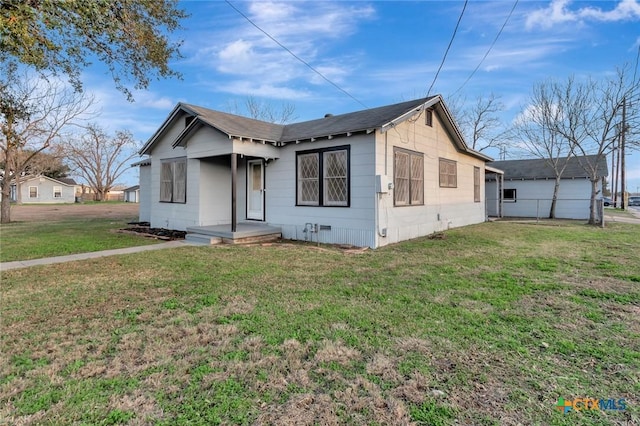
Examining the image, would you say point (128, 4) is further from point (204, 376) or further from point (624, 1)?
point (624, 1)

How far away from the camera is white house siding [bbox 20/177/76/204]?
148ft

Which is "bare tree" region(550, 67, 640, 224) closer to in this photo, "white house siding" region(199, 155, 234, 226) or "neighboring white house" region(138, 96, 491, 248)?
"neighboring white house" region(138, 96, 491, 248)

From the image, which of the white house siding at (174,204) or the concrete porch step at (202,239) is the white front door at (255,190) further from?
the concrete porch step at (202,239)

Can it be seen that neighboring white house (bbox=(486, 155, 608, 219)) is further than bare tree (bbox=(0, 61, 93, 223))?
Yes

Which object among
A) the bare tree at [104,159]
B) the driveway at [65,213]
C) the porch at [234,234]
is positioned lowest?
the porch at [234,234]

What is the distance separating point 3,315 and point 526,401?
18.3 feet

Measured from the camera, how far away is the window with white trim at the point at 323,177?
31.5ft

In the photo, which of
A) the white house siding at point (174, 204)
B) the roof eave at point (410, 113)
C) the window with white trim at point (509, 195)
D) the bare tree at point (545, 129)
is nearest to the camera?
the roof eave at point (410, 113)

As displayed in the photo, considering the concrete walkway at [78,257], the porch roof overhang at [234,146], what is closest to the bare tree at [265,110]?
the porch roof overhang at [234,146]

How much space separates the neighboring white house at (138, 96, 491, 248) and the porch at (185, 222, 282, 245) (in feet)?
0.34

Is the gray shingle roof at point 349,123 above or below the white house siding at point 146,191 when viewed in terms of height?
above

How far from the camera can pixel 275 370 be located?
2.84 metres

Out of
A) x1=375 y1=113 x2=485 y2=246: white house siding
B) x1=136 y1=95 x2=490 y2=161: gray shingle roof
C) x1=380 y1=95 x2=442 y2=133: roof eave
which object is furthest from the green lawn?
x1=136 y1=95 x2=490 y2=161: gray shingle roof

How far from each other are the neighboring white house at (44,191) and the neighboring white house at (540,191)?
52.7m
